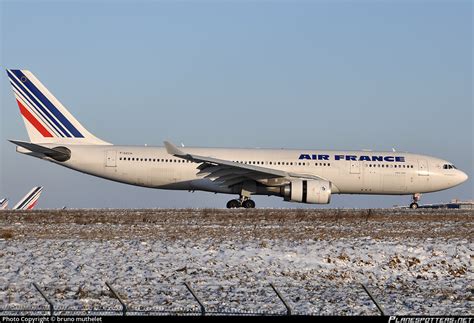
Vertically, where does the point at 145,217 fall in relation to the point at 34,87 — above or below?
below

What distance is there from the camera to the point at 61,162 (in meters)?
35.8

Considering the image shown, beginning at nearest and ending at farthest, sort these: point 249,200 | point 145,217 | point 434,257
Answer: point 434,257 < point 145,217 < point 249,200

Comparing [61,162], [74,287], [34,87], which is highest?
[34,87]

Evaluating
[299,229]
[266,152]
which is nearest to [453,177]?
[266,152]

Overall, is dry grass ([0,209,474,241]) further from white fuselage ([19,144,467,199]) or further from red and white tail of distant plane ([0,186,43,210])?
red and white tail of distant plane ([0,186,43,210])

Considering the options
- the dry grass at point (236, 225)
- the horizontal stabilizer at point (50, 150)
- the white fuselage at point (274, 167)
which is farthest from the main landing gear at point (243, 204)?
the horizontal stabilizer at point (50, 150)

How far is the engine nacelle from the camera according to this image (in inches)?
1303

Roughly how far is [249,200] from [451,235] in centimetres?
1469

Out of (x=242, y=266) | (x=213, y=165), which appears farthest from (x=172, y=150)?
(x=242, y=266)

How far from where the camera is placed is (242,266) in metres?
16.4

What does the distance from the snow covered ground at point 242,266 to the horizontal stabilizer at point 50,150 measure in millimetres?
10385

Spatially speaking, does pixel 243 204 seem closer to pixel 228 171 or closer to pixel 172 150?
pixel 228 171

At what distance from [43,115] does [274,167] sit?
11.3 m

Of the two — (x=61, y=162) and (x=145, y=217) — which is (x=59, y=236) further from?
(x=61, y=162)
